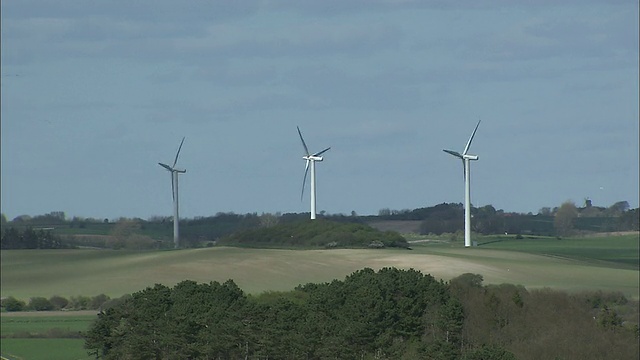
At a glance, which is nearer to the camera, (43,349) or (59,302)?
(43,349)

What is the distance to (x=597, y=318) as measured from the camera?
423ft

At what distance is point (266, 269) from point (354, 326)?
3016 inches

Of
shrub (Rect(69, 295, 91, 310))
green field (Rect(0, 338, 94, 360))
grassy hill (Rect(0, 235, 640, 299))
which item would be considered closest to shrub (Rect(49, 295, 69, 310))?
shrub (Rect(69, 295, 91, 310))

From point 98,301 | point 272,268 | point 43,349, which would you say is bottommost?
point 43,349

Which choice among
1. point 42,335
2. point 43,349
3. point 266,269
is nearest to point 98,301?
point 266,269

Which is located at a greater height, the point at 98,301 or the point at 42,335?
the point at 98,301

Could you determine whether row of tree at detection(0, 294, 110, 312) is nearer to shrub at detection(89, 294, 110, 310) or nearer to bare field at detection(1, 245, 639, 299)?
shrub at detection(89, 294, 110, 310)

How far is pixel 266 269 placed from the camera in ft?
593

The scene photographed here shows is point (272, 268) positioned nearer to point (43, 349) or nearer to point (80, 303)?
point (80, 303)

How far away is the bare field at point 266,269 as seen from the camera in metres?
171

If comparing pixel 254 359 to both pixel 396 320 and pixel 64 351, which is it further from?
pixel 64 351

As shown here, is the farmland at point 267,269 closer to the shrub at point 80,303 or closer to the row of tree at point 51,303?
the shrub at point 80,303

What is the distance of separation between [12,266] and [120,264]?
16203mm

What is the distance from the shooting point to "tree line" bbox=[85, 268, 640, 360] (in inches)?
4060
